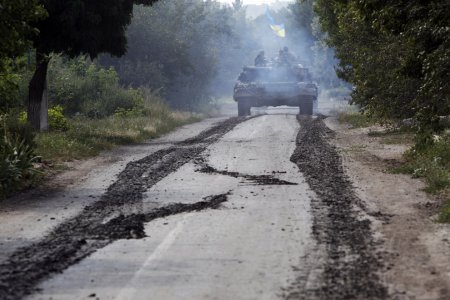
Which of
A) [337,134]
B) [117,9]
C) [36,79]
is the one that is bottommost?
[337,134]

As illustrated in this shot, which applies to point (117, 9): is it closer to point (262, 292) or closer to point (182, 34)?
point (262, 292)

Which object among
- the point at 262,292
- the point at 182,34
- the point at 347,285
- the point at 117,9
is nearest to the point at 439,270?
the point at 347,285

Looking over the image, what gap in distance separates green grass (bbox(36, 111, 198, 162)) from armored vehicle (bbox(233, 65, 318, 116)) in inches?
207

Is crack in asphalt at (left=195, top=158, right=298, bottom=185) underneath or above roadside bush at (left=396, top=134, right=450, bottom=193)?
underneath

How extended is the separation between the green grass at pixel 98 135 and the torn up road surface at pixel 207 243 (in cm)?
416

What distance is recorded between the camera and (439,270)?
24.0ft

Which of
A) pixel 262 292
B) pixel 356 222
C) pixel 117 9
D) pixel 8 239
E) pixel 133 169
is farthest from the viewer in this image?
pixel 117 9

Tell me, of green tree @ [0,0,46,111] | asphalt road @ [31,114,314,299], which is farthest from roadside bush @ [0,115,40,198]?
asphalt road @ [31,114,314,299]

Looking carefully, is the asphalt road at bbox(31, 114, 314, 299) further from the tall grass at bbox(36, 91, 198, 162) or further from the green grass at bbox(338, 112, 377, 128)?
the green grass at bbox(338, 112, 377, 128)

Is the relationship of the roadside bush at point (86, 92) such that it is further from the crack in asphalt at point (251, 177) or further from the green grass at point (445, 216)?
the green grass at point (445, 216)

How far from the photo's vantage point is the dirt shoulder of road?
22.5ft

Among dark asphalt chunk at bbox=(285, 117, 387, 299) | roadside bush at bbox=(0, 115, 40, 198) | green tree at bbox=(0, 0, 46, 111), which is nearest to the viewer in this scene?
dark asphalt chunk at bbox=(285, 117, 387, 299)

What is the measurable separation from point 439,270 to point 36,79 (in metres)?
17.3

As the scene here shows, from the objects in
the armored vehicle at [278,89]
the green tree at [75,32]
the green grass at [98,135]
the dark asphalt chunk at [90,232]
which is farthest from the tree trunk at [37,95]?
the armored vehicle at [278,89]
